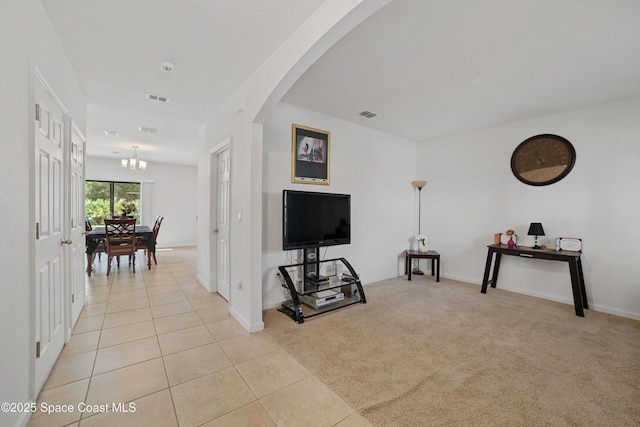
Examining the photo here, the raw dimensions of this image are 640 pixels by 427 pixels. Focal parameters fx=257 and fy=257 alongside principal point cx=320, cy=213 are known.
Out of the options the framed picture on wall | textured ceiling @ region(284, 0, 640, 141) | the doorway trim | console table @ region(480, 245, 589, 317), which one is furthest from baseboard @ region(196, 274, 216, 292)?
console table @ region(480, 245, 589, 317)

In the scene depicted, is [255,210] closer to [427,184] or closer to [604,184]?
[427,184]

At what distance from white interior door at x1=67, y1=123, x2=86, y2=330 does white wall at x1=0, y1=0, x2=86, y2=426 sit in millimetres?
1109

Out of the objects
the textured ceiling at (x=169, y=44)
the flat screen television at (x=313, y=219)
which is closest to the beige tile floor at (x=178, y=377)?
the flat screen television at (x=313, y=219)

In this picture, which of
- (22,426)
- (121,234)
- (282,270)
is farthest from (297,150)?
(121,234)

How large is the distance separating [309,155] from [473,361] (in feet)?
9.60

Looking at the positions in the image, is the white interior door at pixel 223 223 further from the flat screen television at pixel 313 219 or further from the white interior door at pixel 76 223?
the white interior door at pixel 76 223

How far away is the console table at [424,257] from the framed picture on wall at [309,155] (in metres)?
2.13

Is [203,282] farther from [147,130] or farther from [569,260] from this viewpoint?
[569,260]

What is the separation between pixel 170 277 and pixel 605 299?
6.56 meters

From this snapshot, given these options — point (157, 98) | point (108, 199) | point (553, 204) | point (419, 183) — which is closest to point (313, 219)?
point (157, 98)

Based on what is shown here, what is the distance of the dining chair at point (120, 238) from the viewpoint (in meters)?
4.78

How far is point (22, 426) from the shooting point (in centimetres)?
140

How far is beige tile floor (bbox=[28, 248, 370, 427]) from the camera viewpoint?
5.09 ft

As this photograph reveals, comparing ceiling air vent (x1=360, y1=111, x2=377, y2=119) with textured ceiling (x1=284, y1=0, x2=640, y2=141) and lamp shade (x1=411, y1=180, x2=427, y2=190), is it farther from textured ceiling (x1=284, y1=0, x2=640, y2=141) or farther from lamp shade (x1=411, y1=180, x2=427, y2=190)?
lamp shade (x1=411, y1=180, x2=427, y2=190)
